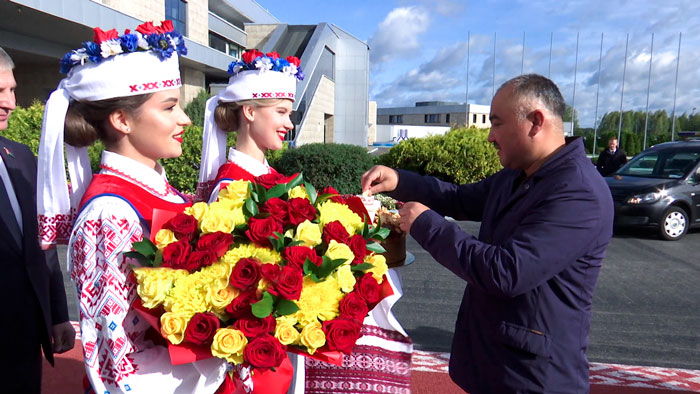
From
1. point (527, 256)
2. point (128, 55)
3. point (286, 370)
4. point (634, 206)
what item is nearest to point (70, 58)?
point (128, 55)

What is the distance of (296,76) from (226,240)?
192cm

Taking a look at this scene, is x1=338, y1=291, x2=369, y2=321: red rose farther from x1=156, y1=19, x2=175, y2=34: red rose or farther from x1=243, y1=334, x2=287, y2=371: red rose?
x1=156, y1=19, x2=175, y2=34: red rose

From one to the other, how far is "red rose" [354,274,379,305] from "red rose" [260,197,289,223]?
1.05 feet

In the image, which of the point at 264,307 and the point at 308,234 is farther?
the point at 308,234

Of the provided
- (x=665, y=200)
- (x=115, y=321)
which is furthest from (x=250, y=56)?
(x=665, y=200)

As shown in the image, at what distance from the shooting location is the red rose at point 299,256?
153cm

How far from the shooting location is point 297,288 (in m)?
1.46

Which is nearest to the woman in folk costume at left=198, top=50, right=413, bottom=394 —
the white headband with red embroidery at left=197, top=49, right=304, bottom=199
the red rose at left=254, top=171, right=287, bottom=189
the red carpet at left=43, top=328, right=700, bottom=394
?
the white headband with red embroidery at left=197, top=49, right=304, bottom=199

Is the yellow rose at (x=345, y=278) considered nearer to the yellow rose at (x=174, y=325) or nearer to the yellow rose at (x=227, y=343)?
the yellow rose at (x=227, y=343)

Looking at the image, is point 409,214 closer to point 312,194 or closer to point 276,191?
point 312,194

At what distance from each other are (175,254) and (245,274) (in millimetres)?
217

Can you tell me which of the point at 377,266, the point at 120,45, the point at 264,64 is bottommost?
the point at 377,266

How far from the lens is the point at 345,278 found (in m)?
1.60

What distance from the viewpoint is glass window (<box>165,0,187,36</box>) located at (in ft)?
74.0
